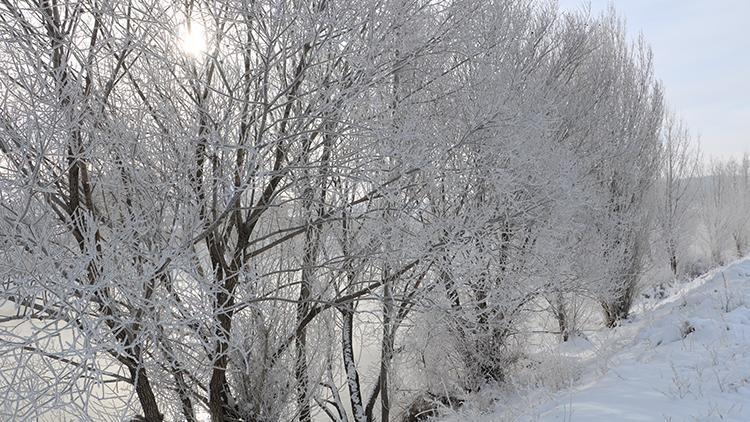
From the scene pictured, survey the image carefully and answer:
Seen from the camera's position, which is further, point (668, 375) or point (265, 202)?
point (265, 202)

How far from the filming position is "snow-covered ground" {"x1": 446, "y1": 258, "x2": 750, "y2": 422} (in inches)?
149

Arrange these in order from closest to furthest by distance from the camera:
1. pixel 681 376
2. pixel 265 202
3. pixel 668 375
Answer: pixel 681 376 < pixel 668 375 < pixel 265 202

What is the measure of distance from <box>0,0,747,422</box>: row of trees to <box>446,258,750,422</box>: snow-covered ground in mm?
1284

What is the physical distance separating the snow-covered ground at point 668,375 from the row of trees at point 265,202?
128 centimetres

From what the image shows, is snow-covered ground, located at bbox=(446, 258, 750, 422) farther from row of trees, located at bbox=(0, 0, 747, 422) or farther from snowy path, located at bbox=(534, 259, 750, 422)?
row of trees, located at bbox=(0, 0, 747, 422)

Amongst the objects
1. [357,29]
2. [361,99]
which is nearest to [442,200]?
[361,99]

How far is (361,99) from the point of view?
15.7ft

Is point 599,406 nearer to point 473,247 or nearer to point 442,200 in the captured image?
point 473,247

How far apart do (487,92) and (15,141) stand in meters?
4.78

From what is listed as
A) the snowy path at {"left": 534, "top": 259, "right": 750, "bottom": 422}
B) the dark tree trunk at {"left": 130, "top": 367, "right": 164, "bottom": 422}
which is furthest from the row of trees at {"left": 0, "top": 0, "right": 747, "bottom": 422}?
the snowy path at {"left": 534, "top": 259, "right": 750, "bottom": 422}

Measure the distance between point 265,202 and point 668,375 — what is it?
359cm

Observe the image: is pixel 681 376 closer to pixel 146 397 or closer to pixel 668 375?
pixel 668 375

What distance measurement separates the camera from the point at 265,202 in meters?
4.87

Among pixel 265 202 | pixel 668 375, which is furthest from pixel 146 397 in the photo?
pixel 668 375
